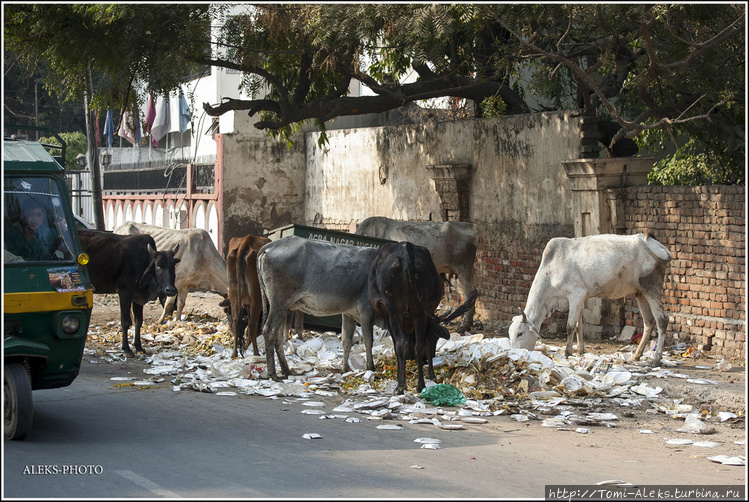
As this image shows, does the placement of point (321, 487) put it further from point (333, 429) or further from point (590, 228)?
point (590, 228)

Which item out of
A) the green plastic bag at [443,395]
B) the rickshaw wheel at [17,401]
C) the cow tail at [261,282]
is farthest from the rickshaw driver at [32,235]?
the green plastic bag at [443,395]

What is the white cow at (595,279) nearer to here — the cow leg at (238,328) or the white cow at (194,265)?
the cow leg at (238,328)

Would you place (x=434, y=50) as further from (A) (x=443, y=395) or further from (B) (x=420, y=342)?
(A) (x=443, y=395)

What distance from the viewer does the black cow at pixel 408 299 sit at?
9953 millimetres

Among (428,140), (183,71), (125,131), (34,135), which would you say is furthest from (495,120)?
(34,135)

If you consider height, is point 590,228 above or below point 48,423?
above

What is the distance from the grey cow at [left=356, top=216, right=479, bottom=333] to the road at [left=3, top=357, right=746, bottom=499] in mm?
6131

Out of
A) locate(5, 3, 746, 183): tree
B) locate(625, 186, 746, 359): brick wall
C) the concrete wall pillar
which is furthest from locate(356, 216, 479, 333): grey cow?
locate(625, 186, 746, 359): brick wall

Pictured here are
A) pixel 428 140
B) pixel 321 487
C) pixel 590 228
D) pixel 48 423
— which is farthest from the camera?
pixel 428 140

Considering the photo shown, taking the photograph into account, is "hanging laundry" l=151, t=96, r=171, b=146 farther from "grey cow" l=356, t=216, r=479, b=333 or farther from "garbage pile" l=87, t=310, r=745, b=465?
"garbage pile" l=87, t=310, r=745, b=465

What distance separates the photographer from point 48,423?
8.17 metres

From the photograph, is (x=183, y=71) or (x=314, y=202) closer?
(x=183, y=71)

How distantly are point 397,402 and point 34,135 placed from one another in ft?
141

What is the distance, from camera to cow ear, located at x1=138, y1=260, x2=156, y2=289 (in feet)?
43.1
